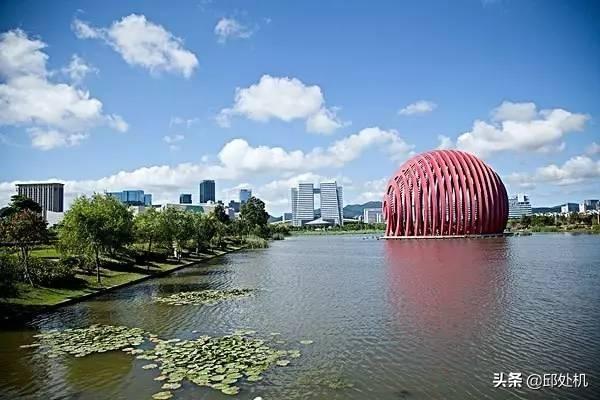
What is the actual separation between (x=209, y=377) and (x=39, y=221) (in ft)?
47.4

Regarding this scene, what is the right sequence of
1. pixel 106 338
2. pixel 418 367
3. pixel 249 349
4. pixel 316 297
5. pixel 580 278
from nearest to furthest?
pixel 418 367 < pixel 249 349 < pixel 106 338 < pixel 316 297 < pixel 580 278

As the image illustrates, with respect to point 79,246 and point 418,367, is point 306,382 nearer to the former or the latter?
point 418,367

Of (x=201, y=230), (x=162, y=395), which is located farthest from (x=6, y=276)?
(x=201, y=230)

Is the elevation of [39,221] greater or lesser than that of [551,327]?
greater

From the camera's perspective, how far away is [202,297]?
752 inches

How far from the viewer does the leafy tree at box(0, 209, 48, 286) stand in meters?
18.7

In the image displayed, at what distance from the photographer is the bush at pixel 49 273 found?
19000mm

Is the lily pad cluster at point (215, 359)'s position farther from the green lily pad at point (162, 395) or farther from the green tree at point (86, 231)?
the green tree at point (86, 231)

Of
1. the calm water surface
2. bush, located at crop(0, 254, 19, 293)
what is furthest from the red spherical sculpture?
bush, located at crop(0, 254, 19, 293)

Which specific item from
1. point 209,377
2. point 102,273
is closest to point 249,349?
point 209,377

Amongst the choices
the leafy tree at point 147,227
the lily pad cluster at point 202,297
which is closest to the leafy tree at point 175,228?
the leafy tree at point 147,227

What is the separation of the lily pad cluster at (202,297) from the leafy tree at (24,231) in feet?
17.7

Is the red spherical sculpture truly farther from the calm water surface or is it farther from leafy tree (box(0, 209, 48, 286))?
leafy tree (box(0, 209, 48, 286))

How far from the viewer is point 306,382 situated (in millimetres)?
8875
